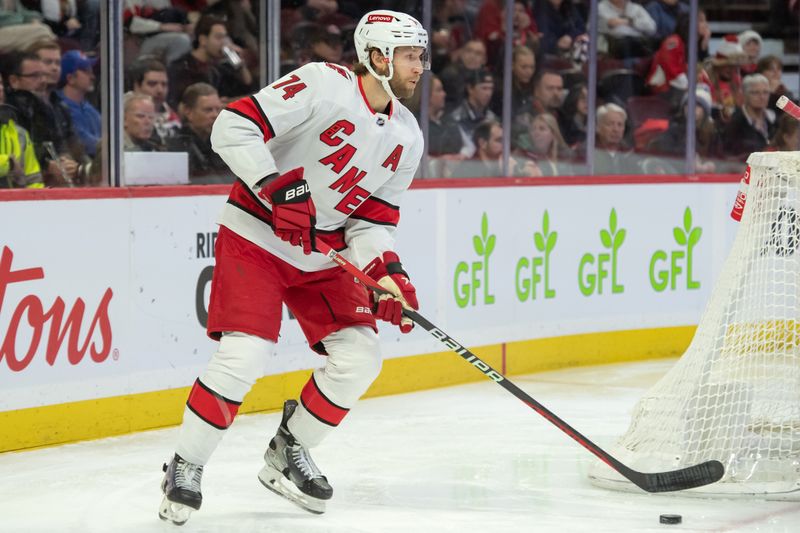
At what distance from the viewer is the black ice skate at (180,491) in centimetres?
305

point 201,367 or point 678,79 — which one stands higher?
point 678,79

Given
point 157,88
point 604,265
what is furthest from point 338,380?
point 604,265

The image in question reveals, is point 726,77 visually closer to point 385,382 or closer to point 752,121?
point 752,121

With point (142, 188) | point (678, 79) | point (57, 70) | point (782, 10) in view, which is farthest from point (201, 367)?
point (782, 10)

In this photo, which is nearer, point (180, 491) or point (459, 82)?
point (180, 491)

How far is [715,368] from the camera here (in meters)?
3.76

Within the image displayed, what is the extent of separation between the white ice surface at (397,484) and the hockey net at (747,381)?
0.41 feet

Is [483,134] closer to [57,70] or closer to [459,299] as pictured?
[459,299]

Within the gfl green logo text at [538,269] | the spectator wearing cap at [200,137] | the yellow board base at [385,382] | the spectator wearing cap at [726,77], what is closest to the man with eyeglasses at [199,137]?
the spectator wearing cap at [200,137]

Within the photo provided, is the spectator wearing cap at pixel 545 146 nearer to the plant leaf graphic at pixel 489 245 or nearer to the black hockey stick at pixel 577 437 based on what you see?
the plant leaf graphic at pixel 489 245

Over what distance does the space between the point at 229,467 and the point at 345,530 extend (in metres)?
0.74

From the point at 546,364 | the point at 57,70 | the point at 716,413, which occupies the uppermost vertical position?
the point at 57,70

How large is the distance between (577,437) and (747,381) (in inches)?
27.0

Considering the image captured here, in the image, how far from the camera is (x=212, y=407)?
3031 mm
